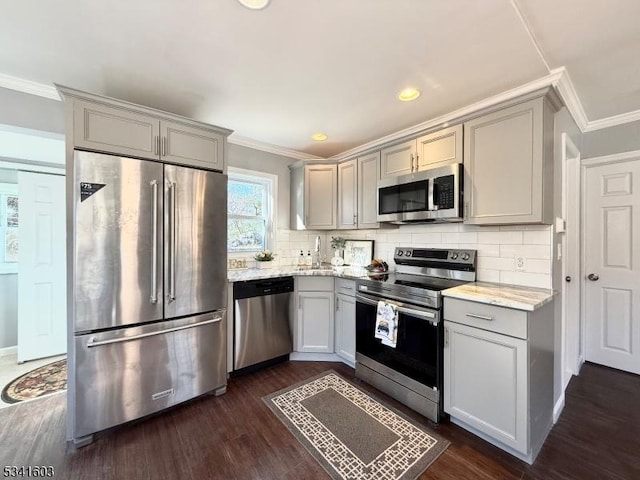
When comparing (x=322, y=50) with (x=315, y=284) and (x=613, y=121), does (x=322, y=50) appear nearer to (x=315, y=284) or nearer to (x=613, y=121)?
(x=315, y=284)

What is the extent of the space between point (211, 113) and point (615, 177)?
3.87 meters

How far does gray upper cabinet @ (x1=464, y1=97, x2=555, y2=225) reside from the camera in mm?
1870

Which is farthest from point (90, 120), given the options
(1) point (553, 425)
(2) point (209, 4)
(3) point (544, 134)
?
(1) point (553, 425)

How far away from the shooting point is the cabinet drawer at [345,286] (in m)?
2.73

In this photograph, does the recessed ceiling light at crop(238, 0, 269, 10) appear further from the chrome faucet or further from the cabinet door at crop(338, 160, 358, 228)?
the chrome faucet

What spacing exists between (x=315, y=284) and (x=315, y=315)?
332 millimetres

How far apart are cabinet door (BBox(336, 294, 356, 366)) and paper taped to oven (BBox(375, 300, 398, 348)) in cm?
43

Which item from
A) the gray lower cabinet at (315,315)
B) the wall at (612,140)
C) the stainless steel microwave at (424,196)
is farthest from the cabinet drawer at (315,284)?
the wall at (612,140)

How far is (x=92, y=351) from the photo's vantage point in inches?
70.5

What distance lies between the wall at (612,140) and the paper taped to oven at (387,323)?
99.5 inches

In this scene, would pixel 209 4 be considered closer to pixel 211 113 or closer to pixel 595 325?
pixel 211 113

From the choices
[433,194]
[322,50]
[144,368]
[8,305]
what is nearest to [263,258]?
[144,368]

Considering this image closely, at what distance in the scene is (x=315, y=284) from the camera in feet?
9.64

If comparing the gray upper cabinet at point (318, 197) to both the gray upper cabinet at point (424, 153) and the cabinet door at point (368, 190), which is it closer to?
the cabinet door at point (368, 190)
